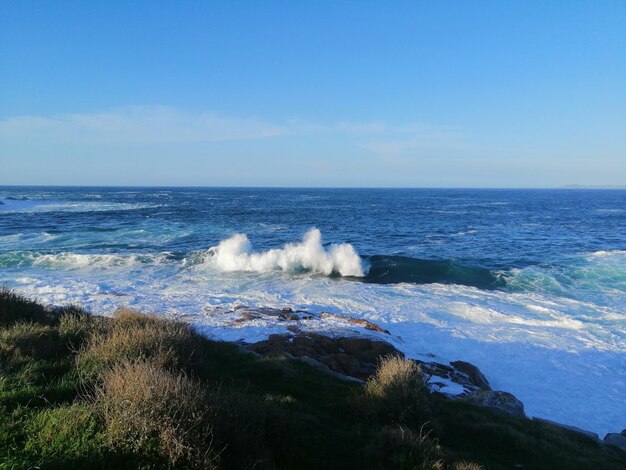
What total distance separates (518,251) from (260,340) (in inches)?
1055

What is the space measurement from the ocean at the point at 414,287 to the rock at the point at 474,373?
1.96ft

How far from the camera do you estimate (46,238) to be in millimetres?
37188

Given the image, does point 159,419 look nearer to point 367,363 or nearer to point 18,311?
point 18,311

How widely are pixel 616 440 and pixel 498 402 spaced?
2364 mm

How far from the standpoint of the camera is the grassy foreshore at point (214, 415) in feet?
15.8

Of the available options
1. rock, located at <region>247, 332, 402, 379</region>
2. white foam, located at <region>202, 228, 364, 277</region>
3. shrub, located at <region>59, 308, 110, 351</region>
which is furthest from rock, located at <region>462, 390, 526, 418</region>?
white foam, located at <region>202, 228, 364, 277</region>

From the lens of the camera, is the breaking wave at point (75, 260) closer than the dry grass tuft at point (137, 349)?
No

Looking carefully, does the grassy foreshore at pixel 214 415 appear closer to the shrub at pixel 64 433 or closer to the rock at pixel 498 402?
the shrub at pixel 64 433

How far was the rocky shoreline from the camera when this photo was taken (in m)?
10.2

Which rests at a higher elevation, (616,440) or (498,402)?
(498,402)

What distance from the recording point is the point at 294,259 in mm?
28812

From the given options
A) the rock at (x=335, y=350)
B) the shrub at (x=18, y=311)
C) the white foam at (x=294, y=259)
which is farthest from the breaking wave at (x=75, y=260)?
the rock at (x=335, y=350)

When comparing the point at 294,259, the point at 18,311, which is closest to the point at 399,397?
the point at 18,311

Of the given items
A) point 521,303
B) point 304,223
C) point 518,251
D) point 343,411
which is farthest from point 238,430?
point 304,223
